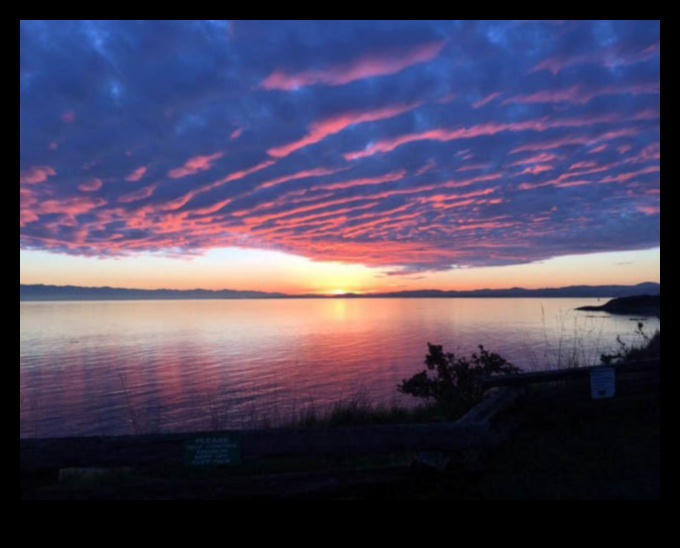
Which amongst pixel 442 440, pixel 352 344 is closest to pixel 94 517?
pixel 442 440

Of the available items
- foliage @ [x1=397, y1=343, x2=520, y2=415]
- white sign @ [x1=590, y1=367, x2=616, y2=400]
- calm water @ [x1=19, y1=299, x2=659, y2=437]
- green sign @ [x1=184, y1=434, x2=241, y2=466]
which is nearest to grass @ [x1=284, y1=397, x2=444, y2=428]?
foliage @ [x1=397, y1=343, x2=520, y2=415]

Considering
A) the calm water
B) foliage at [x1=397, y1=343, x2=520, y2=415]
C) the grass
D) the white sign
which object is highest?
the white sign

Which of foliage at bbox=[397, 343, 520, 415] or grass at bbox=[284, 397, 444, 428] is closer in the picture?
grass at bbox=[284, 397, 444, 428]

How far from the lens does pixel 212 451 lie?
4.97 metres

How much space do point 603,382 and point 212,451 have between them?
20.1 feet

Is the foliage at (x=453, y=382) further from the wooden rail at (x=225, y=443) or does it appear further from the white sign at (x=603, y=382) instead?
the wooden rail at (x=225, y=443)

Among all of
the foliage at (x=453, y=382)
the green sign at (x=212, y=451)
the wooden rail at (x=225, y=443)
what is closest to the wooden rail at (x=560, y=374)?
the foliage at (x=453, y=382)

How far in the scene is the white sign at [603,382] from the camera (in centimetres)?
725

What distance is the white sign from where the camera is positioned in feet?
23.8

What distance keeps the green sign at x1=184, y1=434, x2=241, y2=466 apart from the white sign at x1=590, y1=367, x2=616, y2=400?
567 centimetres

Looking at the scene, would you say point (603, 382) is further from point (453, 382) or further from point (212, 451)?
point (212, 451)

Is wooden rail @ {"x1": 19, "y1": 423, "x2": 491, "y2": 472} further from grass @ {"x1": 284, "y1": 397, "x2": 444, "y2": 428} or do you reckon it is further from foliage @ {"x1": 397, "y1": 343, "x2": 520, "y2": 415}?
foliage @ {"x1": 397, "y1": 343, "x2": 520, "y2": 415}
